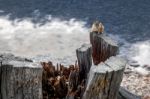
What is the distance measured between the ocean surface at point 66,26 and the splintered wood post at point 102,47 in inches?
588

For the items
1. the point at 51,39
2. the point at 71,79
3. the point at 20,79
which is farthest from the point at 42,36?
the point at 20,79

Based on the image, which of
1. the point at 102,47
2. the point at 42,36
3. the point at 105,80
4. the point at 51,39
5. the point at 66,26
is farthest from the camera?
the point at 66,26

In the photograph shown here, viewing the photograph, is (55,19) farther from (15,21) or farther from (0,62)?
(0,62)

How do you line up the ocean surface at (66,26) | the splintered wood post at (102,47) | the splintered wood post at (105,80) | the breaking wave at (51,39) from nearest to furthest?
the splintered wood post at (105,80) < the splintered wood post at (102,47) < the breaking wave at (51,39) < the ocean surface at (66,26)

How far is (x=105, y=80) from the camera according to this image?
4363 mm

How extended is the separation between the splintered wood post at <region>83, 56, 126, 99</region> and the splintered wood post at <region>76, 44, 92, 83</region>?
22.0 inches

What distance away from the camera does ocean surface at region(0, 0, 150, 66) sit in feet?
72.0

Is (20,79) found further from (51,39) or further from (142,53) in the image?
(51,39)

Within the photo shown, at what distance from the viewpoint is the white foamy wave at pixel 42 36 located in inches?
864

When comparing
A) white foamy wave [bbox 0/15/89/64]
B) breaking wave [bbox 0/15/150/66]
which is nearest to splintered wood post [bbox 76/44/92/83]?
breaking wave [bbox 0/15/150/66]

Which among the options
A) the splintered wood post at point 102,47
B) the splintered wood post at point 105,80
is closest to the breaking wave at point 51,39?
the splintered wood post at point 102,47

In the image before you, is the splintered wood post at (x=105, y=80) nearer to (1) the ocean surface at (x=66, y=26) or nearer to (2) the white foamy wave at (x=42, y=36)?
(1) the ocean surface at (x=66, y=26)

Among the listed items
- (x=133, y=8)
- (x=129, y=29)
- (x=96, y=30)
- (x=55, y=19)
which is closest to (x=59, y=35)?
(x=55, y=19)

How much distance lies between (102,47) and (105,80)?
33.7 inches
